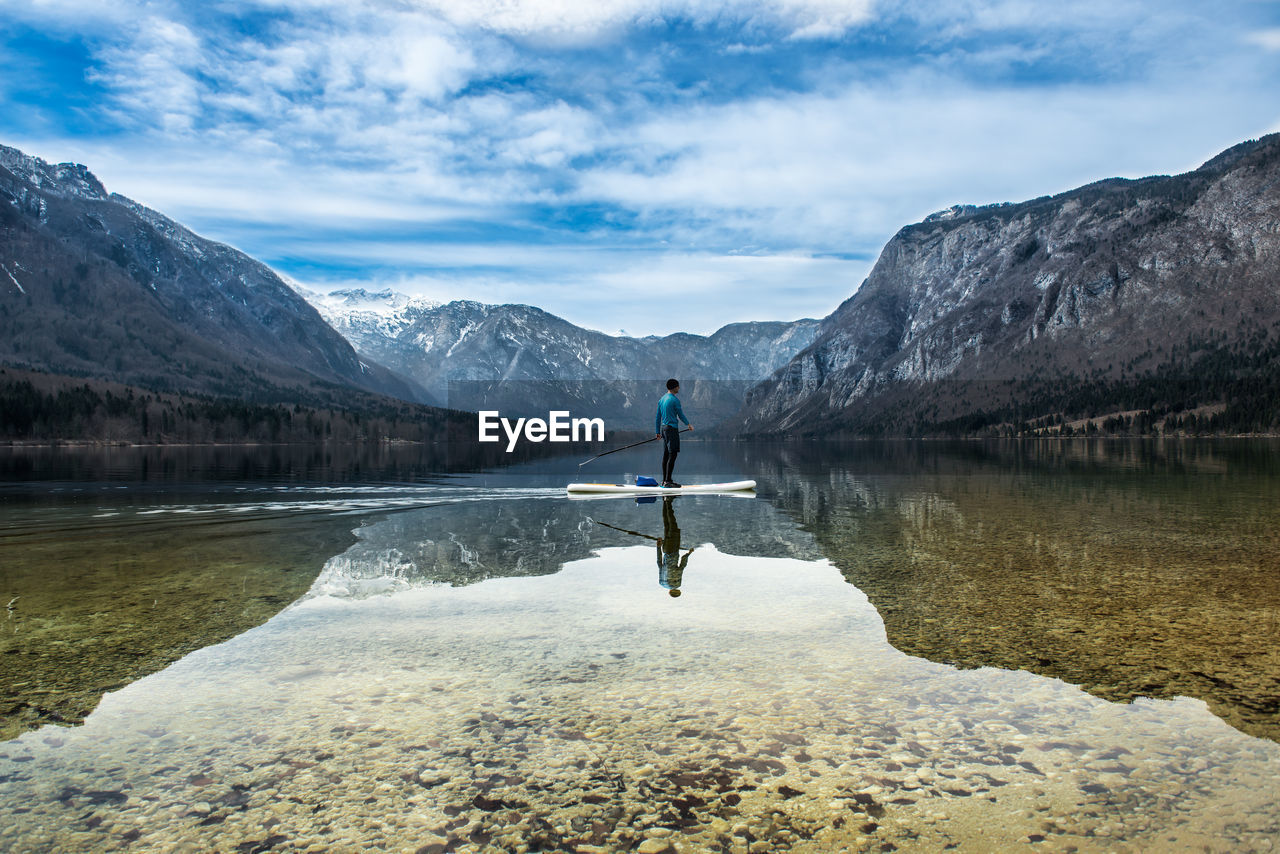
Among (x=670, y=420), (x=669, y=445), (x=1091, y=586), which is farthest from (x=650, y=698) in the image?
(x=669, y=445)

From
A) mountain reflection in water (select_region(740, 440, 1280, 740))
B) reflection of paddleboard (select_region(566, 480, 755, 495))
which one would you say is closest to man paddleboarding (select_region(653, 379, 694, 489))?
reflection of paddleboard (select_region(566, 480, 755, 495))

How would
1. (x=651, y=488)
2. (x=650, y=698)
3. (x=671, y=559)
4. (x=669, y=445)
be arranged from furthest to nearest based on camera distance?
(x=669, y=445) → (x=651, y=488) → (x=671, y=559) → (x=650, y=698)

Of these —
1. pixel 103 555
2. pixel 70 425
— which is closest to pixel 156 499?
pixel 103 555

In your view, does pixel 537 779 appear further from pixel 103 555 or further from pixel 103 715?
pixel 103 555

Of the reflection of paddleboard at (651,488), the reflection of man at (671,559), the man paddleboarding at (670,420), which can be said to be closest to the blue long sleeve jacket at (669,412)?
the man paddleboarding at (670,420)

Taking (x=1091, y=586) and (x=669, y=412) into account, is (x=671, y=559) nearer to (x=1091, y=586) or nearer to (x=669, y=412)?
(x=1091, y=586)

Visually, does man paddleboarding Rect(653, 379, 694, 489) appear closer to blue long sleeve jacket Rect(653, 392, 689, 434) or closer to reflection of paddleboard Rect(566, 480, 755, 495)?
blue long sleeve jacket Rect(653, 392, 689, 434)
